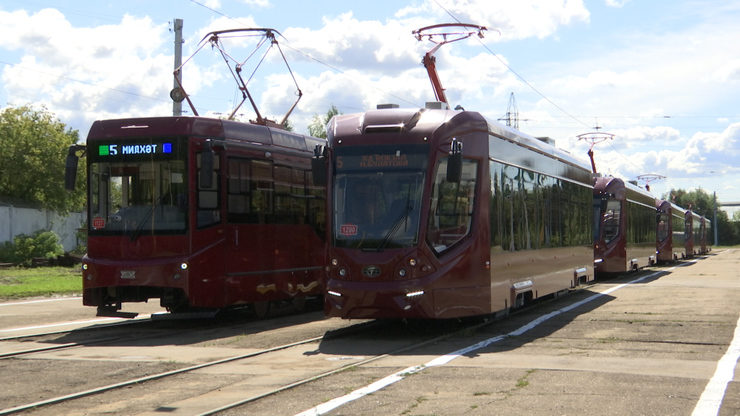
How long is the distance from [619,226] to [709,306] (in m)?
12.3

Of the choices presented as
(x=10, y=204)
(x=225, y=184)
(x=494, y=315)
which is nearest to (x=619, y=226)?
(x=494, y=315)

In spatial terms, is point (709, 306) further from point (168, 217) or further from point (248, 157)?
point (168, 217)

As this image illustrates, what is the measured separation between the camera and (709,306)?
1841cm

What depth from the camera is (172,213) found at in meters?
14.8

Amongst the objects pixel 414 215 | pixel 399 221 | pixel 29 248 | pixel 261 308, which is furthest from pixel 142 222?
pixel 29 248

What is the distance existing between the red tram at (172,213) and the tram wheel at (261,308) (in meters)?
0.56

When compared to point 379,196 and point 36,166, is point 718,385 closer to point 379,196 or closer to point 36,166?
point 379,196

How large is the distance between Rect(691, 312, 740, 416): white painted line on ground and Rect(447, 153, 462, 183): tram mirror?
4.00 metres

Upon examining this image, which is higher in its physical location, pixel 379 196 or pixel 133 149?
pixel 133 149

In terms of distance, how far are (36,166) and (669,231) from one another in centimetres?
3133

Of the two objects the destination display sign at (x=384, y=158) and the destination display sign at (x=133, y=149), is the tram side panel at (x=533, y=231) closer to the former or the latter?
the destination display sign at (x=384, y=158)

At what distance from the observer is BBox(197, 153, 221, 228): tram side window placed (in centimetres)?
1486

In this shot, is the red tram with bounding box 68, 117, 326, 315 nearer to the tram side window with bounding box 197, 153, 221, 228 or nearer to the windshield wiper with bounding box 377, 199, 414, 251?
the tram side window with bounding box 197, 153, 221, 228

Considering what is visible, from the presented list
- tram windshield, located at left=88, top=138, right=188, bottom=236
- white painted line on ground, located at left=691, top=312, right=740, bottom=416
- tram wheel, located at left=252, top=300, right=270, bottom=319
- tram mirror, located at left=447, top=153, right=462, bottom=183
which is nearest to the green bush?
tram wheel, located at left=252, top=300, right=270, bottom=319
